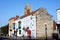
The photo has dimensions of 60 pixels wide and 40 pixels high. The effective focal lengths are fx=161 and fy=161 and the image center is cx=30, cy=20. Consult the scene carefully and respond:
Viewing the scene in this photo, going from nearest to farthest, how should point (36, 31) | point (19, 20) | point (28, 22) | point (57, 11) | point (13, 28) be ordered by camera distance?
point (57, 11) → point (36, 31) → point (28, 22) → point (19, 20) → point (13, 28)

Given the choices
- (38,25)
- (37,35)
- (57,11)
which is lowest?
(37,35)

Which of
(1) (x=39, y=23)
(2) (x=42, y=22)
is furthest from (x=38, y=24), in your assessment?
(2) (x=42, y=22)

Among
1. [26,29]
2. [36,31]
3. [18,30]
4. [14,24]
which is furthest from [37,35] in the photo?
[14,24]

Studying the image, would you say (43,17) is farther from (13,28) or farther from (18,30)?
(13,28)

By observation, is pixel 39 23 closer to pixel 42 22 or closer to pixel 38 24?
pixel 38 24

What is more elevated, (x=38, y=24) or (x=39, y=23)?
(x=39, y=23)

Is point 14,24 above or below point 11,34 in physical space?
above

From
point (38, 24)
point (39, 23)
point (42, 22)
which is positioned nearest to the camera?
point (38, 24)

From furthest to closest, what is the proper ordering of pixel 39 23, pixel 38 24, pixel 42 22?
1. pixel 42 22
2. pixel 39 23
3. pixel 38 24

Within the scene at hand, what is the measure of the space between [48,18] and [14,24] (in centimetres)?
1640

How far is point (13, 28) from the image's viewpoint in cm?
6481

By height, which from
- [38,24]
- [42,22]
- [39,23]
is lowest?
[38,24]

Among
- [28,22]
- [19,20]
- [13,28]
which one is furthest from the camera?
[13,28]

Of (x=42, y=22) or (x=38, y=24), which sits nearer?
(x=38, y=24)
